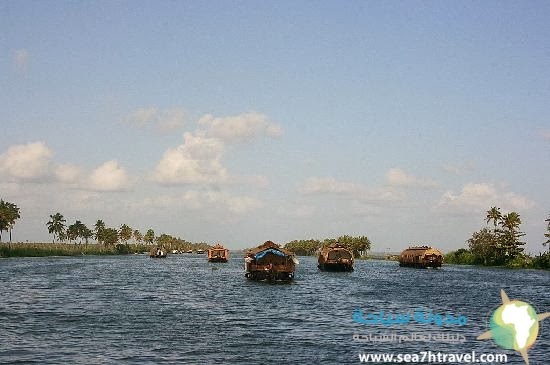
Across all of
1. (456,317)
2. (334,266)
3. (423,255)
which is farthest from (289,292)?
(423,255)

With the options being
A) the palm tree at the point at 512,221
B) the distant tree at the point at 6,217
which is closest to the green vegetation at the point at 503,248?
the palm tree at the point at 512,221

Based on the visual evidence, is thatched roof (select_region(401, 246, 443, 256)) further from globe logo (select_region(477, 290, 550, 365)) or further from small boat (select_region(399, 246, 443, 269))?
globe logo (select_region(477, 290, 550, 365))

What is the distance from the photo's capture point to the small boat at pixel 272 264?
82.5m

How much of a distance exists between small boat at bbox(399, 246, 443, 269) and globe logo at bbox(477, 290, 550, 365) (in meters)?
96.9

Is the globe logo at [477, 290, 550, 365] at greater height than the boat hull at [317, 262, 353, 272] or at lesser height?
greater

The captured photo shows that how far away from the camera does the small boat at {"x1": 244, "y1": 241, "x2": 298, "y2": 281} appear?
82.5m

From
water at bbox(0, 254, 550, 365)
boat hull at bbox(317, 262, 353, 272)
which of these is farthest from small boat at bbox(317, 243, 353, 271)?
water at bbox(0, 254, 550, 365)

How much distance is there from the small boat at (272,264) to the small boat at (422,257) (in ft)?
240

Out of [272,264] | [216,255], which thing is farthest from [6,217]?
[272,264]

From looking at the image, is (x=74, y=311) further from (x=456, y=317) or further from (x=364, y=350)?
(x=456, y=317)

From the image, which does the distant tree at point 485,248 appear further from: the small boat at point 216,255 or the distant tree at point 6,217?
the distant tree at point 6,217

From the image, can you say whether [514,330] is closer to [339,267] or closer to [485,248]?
[339,267]

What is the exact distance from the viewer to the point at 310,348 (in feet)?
103

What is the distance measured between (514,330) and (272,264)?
1846 inches
